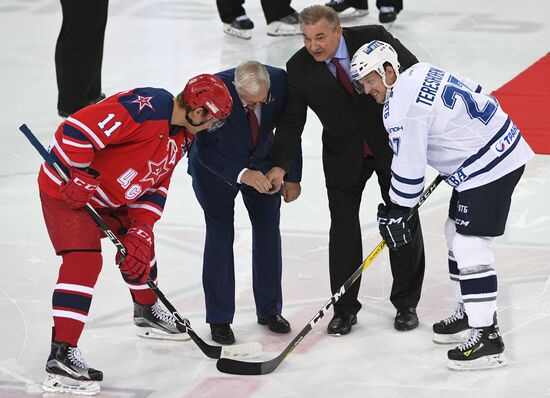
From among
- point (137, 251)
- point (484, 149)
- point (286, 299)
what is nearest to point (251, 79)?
point (137, 251)

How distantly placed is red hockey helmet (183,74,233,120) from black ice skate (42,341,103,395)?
2.85 feet

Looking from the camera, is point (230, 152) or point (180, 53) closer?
point (230, 152)

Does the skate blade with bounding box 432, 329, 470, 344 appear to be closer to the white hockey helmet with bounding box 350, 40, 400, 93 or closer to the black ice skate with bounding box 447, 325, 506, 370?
the black ice skate with bounding box 447, 325, 506, 370

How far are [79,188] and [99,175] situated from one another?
13 centimetres

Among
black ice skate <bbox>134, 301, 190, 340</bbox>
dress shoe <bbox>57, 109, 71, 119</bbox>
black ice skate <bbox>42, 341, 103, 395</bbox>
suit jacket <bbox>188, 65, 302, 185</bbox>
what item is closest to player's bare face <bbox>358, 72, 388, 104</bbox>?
suit jacket <bbox>188, 65, 302, 185</bbox>

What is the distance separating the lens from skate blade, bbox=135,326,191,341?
4117 millimetres

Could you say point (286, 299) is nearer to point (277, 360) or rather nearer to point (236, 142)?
point (277, 360)

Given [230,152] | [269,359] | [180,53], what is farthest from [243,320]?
[180,53]

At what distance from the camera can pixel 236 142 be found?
389 centimetres

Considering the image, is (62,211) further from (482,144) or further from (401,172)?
(482,144)

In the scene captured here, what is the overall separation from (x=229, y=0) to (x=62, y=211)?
15.2 ft

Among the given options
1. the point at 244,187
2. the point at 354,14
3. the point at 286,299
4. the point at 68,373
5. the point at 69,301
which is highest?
the point at 244,187

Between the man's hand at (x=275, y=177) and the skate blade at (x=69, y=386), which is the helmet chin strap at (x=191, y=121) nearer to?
the man's hand at (x=275, y=177)

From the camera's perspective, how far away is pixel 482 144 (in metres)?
3.68
